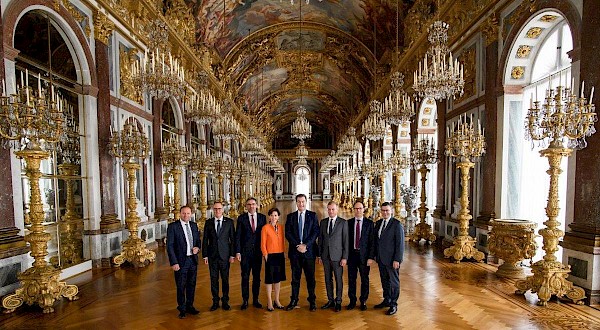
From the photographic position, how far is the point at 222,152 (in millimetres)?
18688

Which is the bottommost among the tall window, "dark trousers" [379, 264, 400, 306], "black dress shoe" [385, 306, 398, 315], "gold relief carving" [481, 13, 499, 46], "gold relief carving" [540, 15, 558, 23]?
"black dress shoe" [385, 306, 398, 315]

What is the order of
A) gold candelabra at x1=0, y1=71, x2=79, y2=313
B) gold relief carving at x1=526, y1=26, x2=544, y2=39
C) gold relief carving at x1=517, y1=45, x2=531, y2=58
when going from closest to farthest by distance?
gold candelabra at x1=0, y1=71, x2=79, y2=313 → gold relief carving at x1=526, y1=26, x2=544, y2=39 → gold relief carving at x1=517, y1=45, x2=531, y2=58

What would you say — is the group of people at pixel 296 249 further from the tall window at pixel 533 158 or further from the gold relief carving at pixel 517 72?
the gold relief carving at pixel 517 72

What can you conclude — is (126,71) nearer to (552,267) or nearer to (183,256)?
(183,256)

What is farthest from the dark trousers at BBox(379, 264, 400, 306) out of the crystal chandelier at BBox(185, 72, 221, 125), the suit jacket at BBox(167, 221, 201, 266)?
the crystal chandelier at BBox(185, 72, 221, 125)

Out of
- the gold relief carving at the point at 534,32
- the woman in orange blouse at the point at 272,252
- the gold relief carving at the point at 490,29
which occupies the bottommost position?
the woman in orange blouse at the point at 272,252

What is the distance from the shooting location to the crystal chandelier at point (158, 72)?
572 centimetres

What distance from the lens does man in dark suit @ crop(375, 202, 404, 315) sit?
457 centimetres

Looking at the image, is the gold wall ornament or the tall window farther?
the tall window

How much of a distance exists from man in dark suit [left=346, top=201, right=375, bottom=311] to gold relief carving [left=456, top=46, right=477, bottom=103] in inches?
211

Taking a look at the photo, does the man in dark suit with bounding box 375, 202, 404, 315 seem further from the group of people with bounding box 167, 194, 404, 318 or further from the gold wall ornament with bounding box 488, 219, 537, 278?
the gold wall ornament with bounding box 488, 219, 537, 278

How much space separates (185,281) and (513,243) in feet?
17.9

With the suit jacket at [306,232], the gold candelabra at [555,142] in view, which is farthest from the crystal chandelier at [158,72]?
the gold candelabra at [555,142]

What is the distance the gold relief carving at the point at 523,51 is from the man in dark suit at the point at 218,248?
21.3ft
